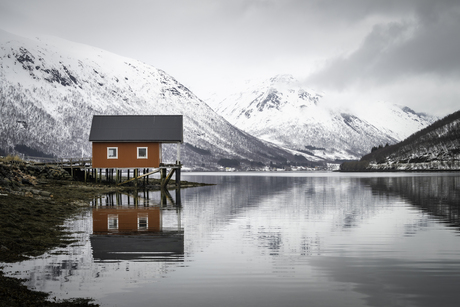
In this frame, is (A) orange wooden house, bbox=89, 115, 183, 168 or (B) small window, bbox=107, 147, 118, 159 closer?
(A) orange wooden house, bbox=89, 115, 183, 168

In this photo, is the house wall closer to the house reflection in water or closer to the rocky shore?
the rocky shore

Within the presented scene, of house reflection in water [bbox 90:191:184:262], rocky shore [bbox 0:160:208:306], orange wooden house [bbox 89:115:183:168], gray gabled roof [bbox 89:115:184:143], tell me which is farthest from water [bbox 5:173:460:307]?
gray gabled roof [bbox 89:115:184:143]

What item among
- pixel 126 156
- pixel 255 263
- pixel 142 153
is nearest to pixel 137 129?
pixel 142 153

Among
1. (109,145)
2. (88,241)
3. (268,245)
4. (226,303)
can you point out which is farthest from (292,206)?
(109,145)

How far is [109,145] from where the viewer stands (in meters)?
70.0

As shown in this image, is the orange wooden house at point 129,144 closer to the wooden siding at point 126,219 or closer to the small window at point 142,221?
the wooden siding at point 126,219

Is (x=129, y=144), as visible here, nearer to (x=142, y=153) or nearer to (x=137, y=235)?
(x=142, y=153)

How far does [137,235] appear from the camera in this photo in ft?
75.8

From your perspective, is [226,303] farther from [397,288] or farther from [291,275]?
[397,288]

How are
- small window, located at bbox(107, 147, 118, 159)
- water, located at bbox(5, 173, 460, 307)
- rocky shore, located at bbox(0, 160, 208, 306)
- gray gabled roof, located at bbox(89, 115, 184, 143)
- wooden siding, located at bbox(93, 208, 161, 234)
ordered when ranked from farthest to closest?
small window, located at bbox(107, 147, 118, 159), gray gabled roof, located at bbox(89, 115, 184, 143), wooden siding, located at bbox(93, 208, 161, 234), water, located at bbox(5, 173, 460, 307), rocky shore, located at bbox(0, 160, 208, 306)

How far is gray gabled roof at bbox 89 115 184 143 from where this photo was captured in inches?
2726

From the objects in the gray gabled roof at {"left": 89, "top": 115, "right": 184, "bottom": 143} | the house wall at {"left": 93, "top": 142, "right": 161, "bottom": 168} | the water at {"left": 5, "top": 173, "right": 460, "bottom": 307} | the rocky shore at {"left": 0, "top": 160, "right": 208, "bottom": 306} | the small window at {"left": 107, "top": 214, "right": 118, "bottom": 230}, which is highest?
the gray gabled roof at {"left": 89, "top": 115, "right": 184, "bottom": 143}

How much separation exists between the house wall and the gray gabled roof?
1058mm

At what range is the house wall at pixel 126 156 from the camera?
69500mm
